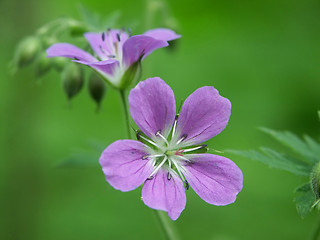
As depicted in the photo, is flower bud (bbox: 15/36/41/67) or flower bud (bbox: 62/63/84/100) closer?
flower bud (bbox: 62/63/84/100)

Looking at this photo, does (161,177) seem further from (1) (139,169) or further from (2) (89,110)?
(2) (89,110)

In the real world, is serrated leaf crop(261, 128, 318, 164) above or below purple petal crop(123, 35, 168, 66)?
below

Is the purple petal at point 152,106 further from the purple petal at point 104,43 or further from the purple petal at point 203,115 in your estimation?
the purple petal at point 104,43

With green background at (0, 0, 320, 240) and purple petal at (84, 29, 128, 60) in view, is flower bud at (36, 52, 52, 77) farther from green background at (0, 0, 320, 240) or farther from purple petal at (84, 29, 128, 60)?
green background at (0, 0, 320, 240)

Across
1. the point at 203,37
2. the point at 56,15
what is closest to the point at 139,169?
the point at 203,37

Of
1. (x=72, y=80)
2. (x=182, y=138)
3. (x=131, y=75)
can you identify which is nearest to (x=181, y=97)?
(x=72, y=80)

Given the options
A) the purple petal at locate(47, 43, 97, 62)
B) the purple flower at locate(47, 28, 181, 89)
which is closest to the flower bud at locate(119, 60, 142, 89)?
the purple flower at locate(47, 28, 181, 89)
